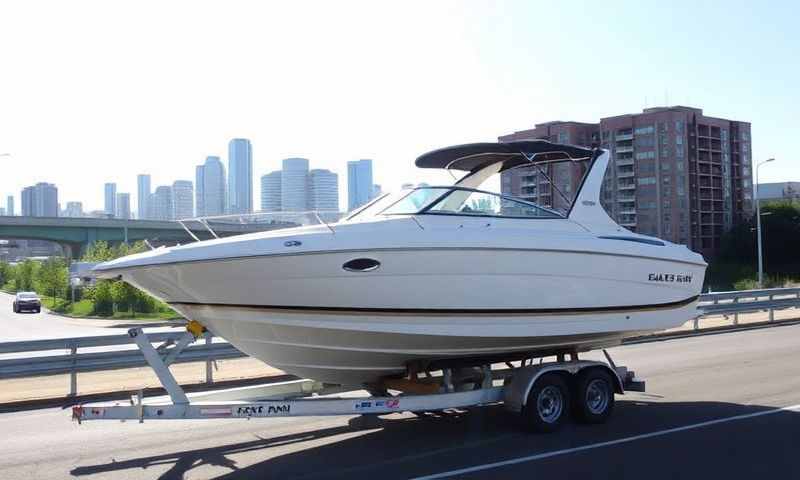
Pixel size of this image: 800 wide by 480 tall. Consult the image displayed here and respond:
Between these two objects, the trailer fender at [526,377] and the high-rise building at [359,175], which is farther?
the high-rise building at [359,175]

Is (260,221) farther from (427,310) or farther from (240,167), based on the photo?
(240,167)

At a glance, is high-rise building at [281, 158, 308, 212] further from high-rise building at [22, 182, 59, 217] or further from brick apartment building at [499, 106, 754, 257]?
high-rise building at [22, 182, 59, 217]

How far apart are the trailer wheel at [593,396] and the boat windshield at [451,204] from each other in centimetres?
180

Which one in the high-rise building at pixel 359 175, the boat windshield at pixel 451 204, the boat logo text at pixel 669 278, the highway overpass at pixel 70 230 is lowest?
the boat logo text at pixel 669 278

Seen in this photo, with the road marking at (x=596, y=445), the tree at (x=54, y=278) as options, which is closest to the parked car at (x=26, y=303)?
the tree at (x=54, y=278)

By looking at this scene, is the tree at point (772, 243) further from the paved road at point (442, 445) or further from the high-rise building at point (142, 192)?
the high-rise building at point (142, 192)

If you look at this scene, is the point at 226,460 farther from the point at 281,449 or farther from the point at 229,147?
the point at 229,147

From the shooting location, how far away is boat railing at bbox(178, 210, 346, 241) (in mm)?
7625

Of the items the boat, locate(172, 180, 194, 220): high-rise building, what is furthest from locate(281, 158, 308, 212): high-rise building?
locate(172, 180, 194, 220): high-rise building

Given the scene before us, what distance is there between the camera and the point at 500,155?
942cm

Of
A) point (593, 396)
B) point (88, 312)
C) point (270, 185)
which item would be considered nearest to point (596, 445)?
point (593, 396)

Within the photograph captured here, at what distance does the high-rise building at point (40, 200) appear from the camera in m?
175

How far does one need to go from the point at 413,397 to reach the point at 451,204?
1980mm

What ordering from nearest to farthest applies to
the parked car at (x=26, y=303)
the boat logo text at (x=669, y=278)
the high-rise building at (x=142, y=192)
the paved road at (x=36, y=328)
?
the boat logo text at (x=669, y=278) < the paved road at (x=36, y=328) < the parked car at (x=26, y=303) < the high-rise building at (x=142, y=192)
